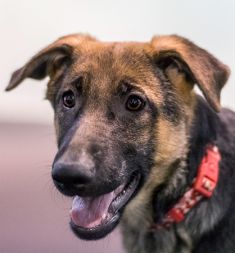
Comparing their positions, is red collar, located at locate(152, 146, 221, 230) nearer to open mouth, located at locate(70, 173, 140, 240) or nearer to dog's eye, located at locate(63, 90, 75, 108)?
open mouth, located at locate(70, 173, 140, 240)

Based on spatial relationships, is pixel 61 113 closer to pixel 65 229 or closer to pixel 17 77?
pixel 17 77

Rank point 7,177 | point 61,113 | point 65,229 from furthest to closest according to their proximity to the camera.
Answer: point 7,177, point 65,229, point 61,113

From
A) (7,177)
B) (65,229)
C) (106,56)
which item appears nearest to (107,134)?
(106,56)

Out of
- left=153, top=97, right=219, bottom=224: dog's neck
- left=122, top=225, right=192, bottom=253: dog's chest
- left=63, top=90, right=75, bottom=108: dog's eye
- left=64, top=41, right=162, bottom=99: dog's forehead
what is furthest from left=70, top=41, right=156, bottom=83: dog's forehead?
left=122, top=225, right=192, bottom=253: dog's chest

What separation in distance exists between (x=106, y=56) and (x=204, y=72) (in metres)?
0.56

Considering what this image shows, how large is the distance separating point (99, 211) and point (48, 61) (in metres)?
1.00

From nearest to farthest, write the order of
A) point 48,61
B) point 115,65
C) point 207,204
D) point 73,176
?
point 73,176 < point 115,65 < point 207,204 < point 48,61

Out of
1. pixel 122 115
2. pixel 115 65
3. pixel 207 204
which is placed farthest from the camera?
pixel 207 204

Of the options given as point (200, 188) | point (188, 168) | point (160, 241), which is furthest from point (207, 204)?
point (160, 241)

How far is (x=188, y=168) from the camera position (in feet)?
13.4

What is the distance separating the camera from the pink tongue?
3836 millimetres

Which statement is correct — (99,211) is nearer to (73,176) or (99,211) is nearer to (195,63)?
(73,176)

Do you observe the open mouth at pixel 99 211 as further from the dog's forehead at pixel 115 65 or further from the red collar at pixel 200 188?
the dog's forehead at pixel 115 65

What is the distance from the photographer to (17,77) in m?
4.29
